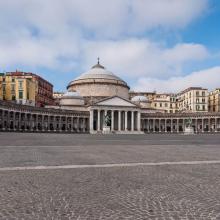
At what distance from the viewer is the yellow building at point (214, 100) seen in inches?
6010

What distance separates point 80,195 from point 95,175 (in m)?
3.40

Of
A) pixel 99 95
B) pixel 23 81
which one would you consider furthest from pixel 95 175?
pixel 99 95

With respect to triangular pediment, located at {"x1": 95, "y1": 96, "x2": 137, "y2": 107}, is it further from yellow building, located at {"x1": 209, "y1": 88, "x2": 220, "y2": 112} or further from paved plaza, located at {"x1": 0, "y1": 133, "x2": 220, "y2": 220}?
paved plaza, located at {"x1": 0, "y1": 133, "x2": 220, "y2": 220}

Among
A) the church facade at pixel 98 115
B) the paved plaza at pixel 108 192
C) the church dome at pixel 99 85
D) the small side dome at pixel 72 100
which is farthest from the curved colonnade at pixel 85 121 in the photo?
the paved plaza at pixel 108 192

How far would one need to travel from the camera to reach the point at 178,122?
136 meters

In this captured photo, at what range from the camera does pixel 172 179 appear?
1116 centimetres

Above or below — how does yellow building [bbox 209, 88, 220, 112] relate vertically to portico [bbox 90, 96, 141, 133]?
above

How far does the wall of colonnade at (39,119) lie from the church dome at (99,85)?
2183 centimetres

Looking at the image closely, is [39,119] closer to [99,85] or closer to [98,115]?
[98,115]

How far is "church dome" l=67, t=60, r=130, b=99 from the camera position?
14775 cm

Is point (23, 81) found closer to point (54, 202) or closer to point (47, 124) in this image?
point (47, 124)

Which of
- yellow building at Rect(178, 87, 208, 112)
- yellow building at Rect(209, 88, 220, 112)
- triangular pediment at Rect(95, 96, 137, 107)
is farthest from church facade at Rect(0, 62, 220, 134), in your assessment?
yellow building at Rect(209, 88, 220, 112)

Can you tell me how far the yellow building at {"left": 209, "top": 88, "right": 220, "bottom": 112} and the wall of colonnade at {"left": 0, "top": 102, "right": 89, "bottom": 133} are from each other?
63943 mm

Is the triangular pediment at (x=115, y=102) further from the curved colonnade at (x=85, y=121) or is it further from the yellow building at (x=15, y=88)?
the yellow building at (x=15, y=88)
